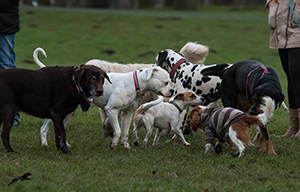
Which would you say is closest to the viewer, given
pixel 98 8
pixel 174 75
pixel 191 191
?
pixel 191 191

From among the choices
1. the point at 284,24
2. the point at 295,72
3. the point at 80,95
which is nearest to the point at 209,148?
the point at 80,95

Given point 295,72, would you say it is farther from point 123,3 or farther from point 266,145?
point 123,3

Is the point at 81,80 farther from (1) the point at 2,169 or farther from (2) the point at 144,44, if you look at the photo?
(2) the point at 144,44

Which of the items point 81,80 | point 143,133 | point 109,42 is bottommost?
point 109,42

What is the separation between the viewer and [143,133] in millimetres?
8281

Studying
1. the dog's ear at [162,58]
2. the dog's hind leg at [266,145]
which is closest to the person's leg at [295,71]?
the dog's hind leg at [266,145]

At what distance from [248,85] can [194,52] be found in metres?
2.61

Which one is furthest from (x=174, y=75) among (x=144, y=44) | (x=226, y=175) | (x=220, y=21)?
(x=220, y=21)

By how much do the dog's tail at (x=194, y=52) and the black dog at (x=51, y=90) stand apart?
3106 millimetres

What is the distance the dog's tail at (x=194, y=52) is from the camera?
357 inches

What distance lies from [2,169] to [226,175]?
8.45 ft

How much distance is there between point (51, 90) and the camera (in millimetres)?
6371

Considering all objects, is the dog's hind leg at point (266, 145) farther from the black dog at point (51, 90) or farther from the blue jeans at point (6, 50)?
the blue jeans at point (6, 50)

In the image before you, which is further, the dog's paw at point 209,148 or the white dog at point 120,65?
the white dog at point 120,65
